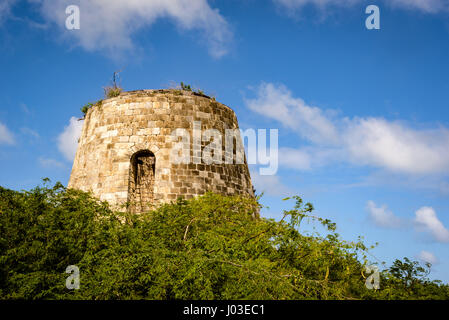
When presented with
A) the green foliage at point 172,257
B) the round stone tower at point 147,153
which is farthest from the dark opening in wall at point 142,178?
the green foliage at point 172,257

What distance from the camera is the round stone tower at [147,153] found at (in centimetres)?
1113

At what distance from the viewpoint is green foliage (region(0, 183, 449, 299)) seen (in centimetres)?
499

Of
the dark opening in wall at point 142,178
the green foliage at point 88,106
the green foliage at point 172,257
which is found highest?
the green foliage at point 88,106

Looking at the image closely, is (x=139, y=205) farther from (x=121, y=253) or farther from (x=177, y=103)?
(x=121, y=253)

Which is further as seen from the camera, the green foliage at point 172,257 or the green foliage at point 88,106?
the green foliage at point 88,106

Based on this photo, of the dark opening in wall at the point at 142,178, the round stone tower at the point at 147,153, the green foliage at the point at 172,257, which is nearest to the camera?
the green foliage at the point at 172,257

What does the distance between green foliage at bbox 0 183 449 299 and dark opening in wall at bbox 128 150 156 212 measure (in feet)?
10.4

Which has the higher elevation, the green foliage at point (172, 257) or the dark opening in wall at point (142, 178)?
the dark opening in wall at point (142, 178)

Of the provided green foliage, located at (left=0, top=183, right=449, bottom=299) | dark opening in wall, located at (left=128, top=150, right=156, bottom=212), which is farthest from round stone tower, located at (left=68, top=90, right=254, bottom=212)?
green foliage, located at (left=0, top=183, right=449, bottom=299)

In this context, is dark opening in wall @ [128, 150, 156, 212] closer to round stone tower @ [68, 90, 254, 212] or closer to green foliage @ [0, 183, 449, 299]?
round stone tower @ [68, 90, 254, 212]

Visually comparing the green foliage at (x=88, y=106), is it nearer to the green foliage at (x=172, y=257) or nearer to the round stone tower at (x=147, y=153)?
the round stone tower at (x=147, y=153)

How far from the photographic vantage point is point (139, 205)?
10.6m

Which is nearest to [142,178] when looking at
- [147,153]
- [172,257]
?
[147,153]

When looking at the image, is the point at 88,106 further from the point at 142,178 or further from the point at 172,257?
the point at 172,257
